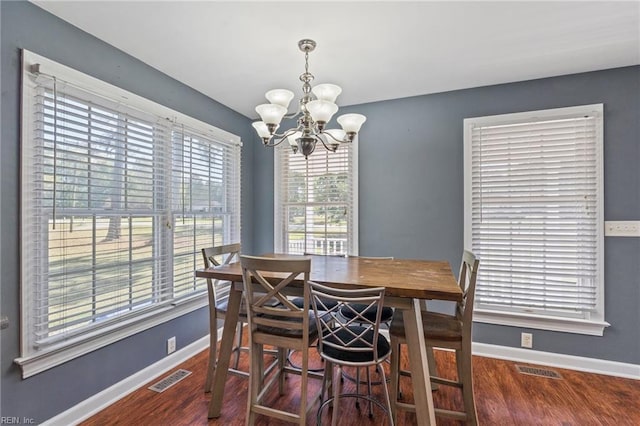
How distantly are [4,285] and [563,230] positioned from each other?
12.9 ft

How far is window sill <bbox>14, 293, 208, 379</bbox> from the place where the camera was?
1.72 metres

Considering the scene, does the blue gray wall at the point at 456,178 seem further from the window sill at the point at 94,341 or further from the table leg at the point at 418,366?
the table leg at the point at 418,366

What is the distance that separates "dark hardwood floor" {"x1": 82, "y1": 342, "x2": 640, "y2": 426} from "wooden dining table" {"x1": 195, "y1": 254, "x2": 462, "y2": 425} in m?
0.29

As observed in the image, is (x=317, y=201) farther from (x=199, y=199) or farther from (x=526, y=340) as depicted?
(x=526, y=340)

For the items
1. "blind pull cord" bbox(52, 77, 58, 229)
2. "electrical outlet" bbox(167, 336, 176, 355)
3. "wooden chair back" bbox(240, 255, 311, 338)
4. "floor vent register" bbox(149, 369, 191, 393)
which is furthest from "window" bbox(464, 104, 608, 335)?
"blind pull cord" bbox(52, 77, 58, 229)

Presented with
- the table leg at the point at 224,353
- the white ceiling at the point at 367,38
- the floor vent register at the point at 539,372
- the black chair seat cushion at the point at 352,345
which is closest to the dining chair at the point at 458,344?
the black chair seat cushion at the point at 352,345

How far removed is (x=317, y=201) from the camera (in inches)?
139

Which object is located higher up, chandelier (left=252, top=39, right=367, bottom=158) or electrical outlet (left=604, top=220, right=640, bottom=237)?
chandelier (left=252, top=39, right=367, bottom=158)

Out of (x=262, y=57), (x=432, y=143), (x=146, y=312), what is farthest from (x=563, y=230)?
(x=146, y=312)

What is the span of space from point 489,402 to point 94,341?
2.73 m

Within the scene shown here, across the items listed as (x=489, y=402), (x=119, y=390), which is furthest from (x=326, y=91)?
(x=119, y=390)

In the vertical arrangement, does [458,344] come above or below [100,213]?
below

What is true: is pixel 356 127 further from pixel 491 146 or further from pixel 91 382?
pixel 91 382

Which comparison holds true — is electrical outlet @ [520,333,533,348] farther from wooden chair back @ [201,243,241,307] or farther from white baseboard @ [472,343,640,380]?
wooden chair back @ [201,243,241,307]
